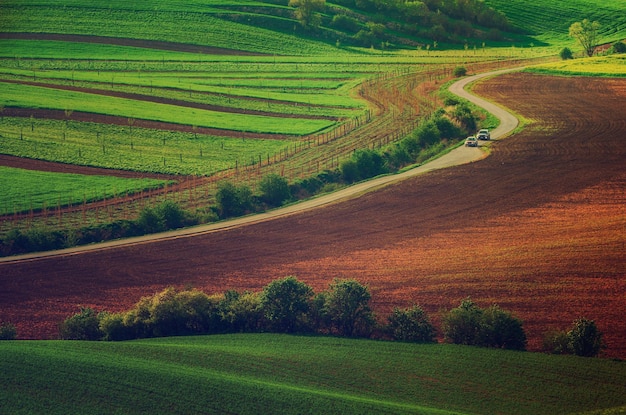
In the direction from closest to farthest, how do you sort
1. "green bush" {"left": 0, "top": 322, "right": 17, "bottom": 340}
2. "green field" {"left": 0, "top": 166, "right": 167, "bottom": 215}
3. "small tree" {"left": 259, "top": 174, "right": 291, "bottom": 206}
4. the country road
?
1. "green bush" {"left": 0, "top": 322, "right": 17, "bottom": 340}
2. the country road
3. "green field" {"left": 0, "top": 166, "right": 167, "bottom": 215}
4. "small tree" {"left": 259, "top": 174, "right": 291, "bottom": 206}

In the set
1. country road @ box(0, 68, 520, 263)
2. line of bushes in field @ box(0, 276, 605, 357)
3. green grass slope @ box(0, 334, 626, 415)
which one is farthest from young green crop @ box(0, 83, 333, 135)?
green grass slope @ box(0, 334, 626, 415)

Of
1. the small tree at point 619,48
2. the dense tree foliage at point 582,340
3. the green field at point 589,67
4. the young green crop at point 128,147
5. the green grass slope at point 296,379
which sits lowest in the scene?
the green grass slope at point 296,379

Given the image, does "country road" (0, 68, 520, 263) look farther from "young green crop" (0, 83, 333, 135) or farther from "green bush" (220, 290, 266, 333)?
"young green crop" (0, 83, 333, 135)

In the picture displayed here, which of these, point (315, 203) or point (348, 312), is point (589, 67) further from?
point (348, 312)

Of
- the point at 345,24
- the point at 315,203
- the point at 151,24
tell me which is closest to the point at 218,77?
the point at 151,24

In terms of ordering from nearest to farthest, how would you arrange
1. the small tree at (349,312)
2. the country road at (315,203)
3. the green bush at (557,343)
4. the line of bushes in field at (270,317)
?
the green bush at (557,343) → the line of bushes in field at (270,317) → the small tree at (349,312) → the country road at (315,203)

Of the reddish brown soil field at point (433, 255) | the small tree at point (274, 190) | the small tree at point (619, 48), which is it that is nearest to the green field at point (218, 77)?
the small tree at point (274, 190)

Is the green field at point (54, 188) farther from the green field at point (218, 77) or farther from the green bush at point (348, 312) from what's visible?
the green bush at point (348, 312)
